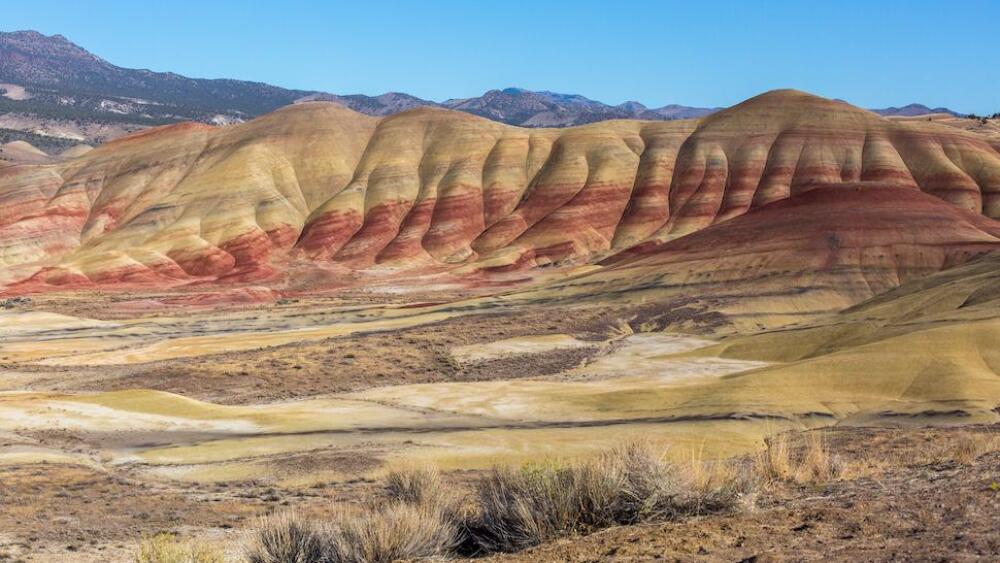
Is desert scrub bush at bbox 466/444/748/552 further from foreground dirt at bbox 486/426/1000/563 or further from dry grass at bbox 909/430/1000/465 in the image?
dry grass at bbox 909/430/1000/465

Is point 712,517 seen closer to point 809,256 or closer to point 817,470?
point 817,470

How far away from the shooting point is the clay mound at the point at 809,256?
216 feet

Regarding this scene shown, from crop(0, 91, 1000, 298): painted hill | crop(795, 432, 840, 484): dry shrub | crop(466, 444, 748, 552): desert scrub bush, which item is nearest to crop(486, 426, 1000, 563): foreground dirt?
crop(466, 444, 748, 552): desert scrub bush

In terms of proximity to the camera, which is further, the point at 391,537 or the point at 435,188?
the point at 435,188

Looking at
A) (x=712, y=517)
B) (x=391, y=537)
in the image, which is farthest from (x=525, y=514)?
(x=712, y=517)

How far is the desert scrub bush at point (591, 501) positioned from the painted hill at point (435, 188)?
93.2 metres

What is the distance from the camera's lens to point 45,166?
456ft

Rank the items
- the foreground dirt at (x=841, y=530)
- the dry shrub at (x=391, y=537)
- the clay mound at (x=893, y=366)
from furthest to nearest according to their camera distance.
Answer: the clay mound at (x=893, y=366), the dry shrub at (x=391, y=537), the foreground dirt at (x=841, y=530)

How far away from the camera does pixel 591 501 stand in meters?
A: 13.0

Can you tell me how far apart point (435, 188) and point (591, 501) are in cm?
11407

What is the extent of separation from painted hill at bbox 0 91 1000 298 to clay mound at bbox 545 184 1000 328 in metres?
28.8

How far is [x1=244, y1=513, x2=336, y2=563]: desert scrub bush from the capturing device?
12188mm

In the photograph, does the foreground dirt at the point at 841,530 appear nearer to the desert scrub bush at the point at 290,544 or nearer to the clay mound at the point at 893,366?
the desert scrub bush at the point at 290,544

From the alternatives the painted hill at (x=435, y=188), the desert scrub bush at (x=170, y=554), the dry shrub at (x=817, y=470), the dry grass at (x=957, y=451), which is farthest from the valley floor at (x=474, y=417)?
the painted hill at (x=435, y=188)
